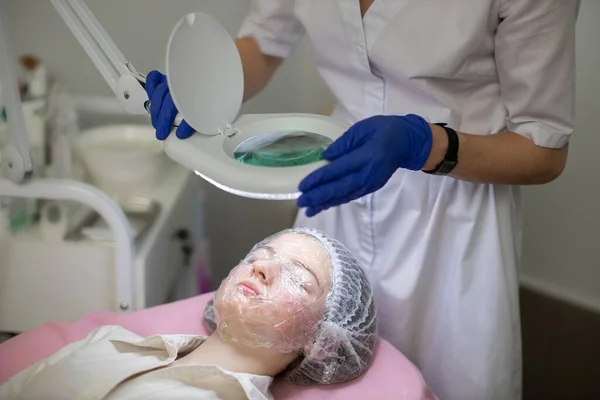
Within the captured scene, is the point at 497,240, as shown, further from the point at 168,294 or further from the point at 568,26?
the point at 168,294

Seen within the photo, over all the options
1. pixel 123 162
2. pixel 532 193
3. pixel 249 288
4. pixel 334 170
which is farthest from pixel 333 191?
pixel 532 193

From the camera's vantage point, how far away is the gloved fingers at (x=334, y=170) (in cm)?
82

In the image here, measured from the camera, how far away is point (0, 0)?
3.37ft

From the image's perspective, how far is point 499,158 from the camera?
3.43 feet

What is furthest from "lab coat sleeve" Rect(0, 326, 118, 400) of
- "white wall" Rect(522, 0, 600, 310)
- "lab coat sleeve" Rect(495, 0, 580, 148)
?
"white wall" Rect(522, 0, 600, 310)

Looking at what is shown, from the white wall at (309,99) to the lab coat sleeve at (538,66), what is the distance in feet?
2.14

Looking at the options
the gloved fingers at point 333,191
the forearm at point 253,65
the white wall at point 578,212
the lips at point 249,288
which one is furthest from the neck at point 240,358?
the white wall at point 578,212

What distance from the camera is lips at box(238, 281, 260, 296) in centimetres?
111

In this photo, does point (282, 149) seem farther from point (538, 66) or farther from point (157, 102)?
point (538, 66)

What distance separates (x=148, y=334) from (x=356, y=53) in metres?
0.70

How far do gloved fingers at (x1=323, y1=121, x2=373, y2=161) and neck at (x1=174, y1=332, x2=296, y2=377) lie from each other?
1.42 feet

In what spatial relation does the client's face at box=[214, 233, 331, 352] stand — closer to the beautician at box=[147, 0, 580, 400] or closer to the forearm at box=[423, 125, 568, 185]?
the beautician at box=[147, 0, 580, 400]

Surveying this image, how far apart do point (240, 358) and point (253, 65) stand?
0.62m

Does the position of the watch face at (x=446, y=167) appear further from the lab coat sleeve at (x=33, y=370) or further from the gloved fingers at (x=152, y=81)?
the lab coat sleeve at (x=33, y=370)
